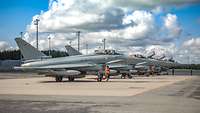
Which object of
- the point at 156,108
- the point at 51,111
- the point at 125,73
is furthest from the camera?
the point at 125,73

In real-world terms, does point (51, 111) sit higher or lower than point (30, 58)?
lower

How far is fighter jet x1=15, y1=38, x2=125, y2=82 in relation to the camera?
34.8 m

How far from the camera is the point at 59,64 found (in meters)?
36.5

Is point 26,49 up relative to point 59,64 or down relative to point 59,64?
up

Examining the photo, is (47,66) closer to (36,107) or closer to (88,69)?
(88,69)

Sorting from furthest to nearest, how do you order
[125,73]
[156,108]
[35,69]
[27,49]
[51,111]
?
[125,73] → [27,49] → [35,69] → [156,108] → [51,111]

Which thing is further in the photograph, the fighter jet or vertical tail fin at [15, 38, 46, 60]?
vertical tail fin at [15, 38, 46, 60]

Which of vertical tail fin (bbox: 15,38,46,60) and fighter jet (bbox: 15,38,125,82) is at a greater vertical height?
vertical tail fin (bbox: 15,38,46,60)

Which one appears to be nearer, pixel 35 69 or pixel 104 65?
pixel 35 69

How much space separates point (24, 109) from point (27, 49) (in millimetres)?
25243

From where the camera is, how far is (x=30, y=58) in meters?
36.6

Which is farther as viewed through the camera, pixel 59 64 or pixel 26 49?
pixel 59 64

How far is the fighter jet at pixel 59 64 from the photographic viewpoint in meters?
34.8

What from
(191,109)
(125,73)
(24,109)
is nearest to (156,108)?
(191,109)
